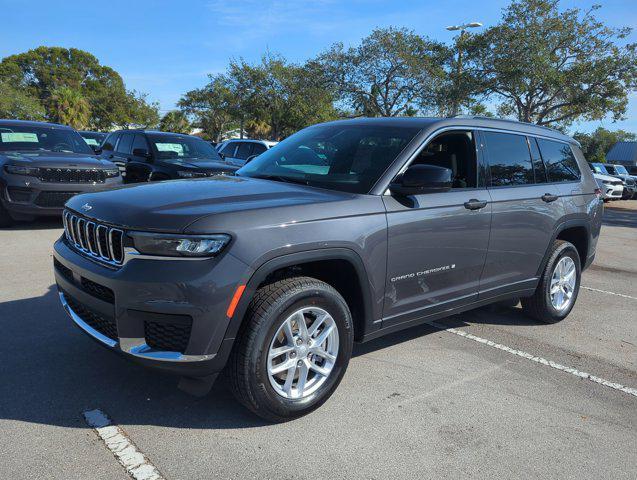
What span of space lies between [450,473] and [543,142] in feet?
11.5

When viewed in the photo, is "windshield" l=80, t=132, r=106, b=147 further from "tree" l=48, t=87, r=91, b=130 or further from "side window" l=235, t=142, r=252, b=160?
"tree" l=48, t=87, r=91, b=130

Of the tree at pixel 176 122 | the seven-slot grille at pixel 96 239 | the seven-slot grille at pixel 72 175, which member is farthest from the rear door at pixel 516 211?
the tree at pixel 176 122

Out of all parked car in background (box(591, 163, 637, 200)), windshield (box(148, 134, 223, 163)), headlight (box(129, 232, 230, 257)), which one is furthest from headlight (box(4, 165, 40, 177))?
parked car in background (box(591, 163, 637, 200))

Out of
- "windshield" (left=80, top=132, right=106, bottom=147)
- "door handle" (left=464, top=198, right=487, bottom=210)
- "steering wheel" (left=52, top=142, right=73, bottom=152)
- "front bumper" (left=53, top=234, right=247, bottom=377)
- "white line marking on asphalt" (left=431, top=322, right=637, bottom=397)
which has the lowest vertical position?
"white line marking on asphalt" (left=431, top=322, right=637, bottom=397)

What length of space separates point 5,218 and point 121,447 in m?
6.82

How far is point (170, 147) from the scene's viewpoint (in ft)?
33.9

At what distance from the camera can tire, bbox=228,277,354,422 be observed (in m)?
2.74

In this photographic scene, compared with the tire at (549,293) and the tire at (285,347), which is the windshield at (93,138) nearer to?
the tire at (549,293)

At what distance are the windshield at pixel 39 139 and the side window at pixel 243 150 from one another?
568 cm

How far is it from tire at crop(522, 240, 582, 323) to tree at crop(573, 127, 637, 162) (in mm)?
44422

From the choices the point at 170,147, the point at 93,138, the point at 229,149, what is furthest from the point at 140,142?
the point at 93,138

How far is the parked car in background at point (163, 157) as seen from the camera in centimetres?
936

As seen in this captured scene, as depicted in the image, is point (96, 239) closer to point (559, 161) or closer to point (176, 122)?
point (559, 161)

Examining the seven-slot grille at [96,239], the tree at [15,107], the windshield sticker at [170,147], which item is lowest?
the seven-slot grille at [96,239]
